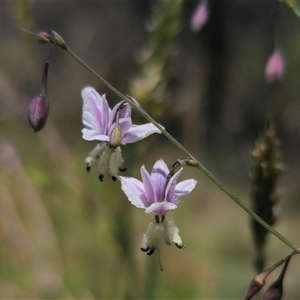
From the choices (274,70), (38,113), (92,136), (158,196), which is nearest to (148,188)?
(158,196)

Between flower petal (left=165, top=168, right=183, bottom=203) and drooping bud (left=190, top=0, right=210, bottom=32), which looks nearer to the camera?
flower petal (left=165, top=168, right=183, bottom=203)

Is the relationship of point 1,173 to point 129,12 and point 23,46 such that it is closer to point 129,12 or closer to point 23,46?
point 23,46

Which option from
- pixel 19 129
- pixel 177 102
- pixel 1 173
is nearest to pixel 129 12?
pixel 177 102

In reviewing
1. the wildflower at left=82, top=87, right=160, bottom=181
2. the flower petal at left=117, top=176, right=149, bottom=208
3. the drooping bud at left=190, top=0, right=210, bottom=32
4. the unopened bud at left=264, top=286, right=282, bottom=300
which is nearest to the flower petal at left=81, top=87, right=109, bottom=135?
the wildflower at left=82, top=87, right=160, bottom=181

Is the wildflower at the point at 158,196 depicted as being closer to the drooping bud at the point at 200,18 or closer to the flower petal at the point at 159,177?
the flower petal at the point at 159,177

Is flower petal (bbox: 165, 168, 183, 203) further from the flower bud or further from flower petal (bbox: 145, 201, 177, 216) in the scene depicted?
the flower bud
